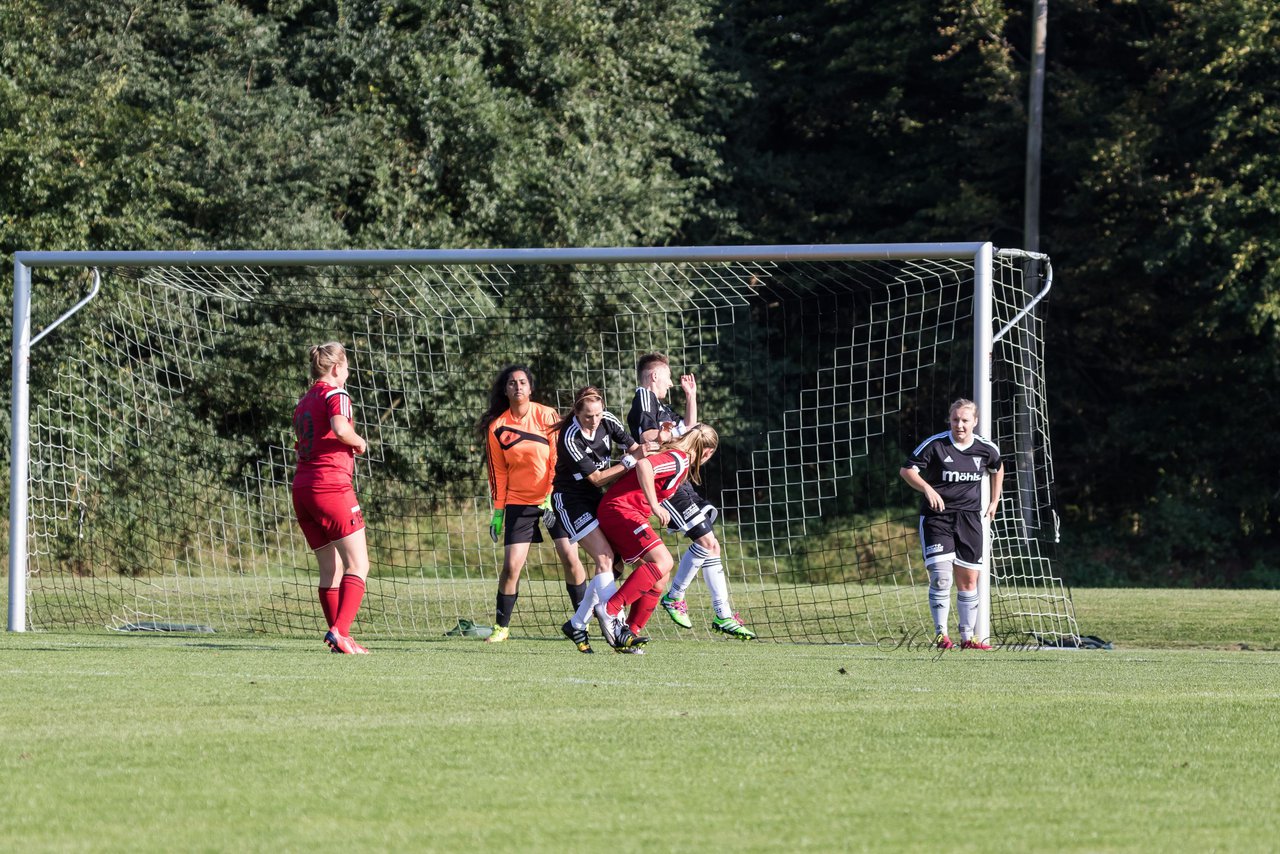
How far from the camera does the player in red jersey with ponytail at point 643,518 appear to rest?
9633mm

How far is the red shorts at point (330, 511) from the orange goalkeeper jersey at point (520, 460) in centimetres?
126

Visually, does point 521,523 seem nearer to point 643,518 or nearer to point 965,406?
point 643,518

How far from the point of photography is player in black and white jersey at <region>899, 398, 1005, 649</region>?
34.7ft

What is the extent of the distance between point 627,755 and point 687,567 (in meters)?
6.14

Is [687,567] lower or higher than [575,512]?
lower

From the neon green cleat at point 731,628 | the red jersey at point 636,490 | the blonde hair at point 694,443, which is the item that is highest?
the blonde hair at point 694,443

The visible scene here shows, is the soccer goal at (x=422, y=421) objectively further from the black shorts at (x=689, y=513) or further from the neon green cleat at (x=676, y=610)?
the black shorts at (x=689, y=513)

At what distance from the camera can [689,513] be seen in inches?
433

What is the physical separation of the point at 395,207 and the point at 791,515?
28.9 feet

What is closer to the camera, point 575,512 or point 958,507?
point 575,512

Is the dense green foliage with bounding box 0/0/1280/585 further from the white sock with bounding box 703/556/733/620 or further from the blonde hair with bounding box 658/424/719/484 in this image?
the blonde hair with bounding box 658/424/719/484

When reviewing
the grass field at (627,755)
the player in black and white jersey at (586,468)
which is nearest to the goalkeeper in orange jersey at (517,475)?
the player in black and white jersey at (586,468)

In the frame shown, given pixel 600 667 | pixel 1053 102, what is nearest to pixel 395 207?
pixel 1053 102

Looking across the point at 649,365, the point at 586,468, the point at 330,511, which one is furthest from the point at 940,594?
the point at 330,511
